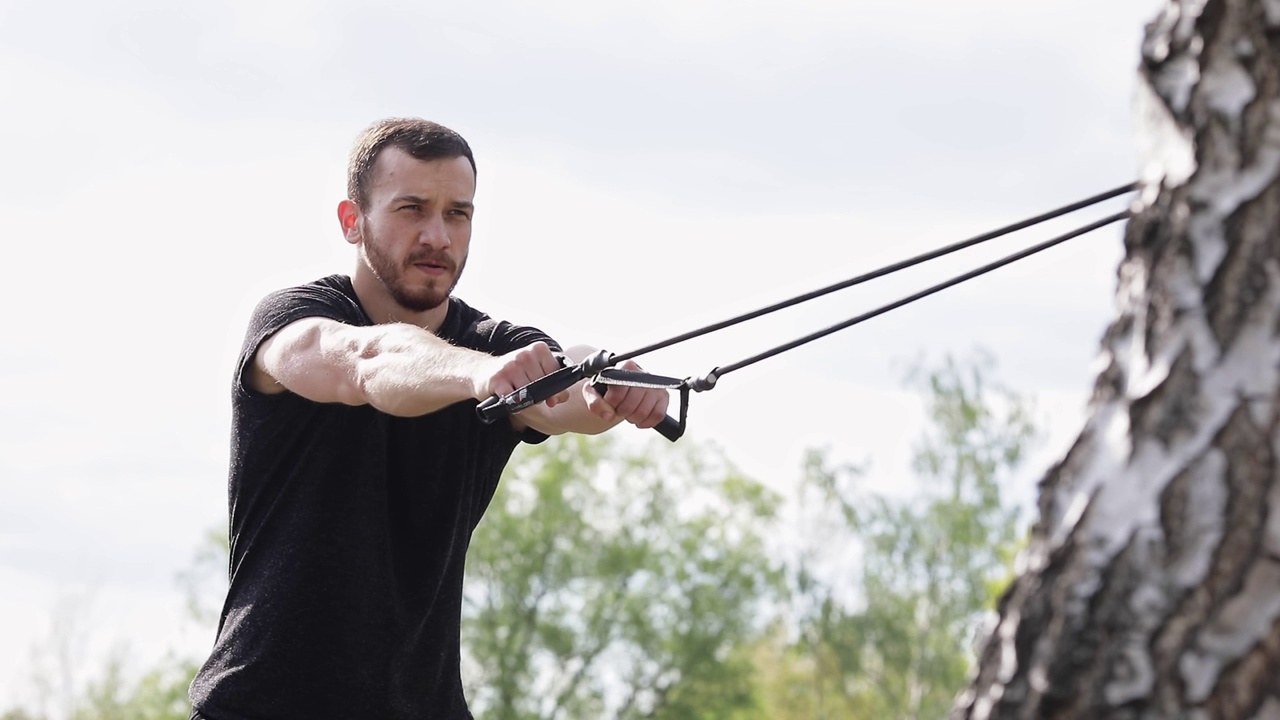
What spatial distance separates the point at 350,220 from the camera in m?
4.66

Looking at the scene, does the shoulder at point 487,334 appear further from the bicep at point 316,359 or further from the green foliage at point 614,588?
the green foliage at point 614,588

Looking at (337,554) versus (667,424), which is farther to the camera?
(337,554)

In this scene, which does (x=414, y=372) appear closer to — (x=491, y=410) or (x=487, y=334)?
(x=491, y=410)

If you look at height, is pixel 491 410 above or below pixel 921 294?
below

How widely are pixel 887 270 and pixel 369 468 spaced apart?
4.93ft

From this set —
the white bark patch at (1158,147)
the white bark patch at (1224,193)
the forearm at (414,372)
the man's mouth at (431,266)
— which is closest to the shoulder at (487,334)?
the man's mouth at (431,266)

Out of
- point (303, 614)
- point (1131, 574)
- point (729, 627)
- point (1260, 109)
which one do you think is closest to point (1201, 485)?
point (1131, 574)

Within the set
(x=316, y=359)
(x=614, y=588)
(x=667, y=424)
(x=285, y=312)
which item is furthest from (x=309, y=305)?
(x=614, y=588)

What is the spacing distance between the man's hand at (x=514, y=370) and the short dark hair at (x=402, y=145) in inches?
46.7

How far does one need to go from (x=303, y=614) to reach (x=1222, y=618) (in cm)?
256

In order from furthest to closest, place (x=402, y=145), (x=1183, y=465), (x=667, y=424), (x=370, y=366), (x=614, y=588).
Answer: (x=614, y=588) < (x=402, y=145) < (x=667, y=424) < (x=370, y=366) < (x=1183, y=465)

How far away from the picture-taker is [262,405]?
4.14m

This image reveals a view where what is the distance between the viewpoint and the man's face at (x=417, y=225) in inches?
172

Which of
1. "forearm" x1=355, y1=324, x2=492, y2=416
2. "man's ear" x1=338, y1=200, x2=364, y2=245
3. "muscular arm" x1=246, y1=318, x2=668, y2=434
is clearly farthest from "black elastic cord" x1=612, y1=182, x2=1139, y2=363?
"man's ear" x1=338, y1=200, x2=364, y2=245
